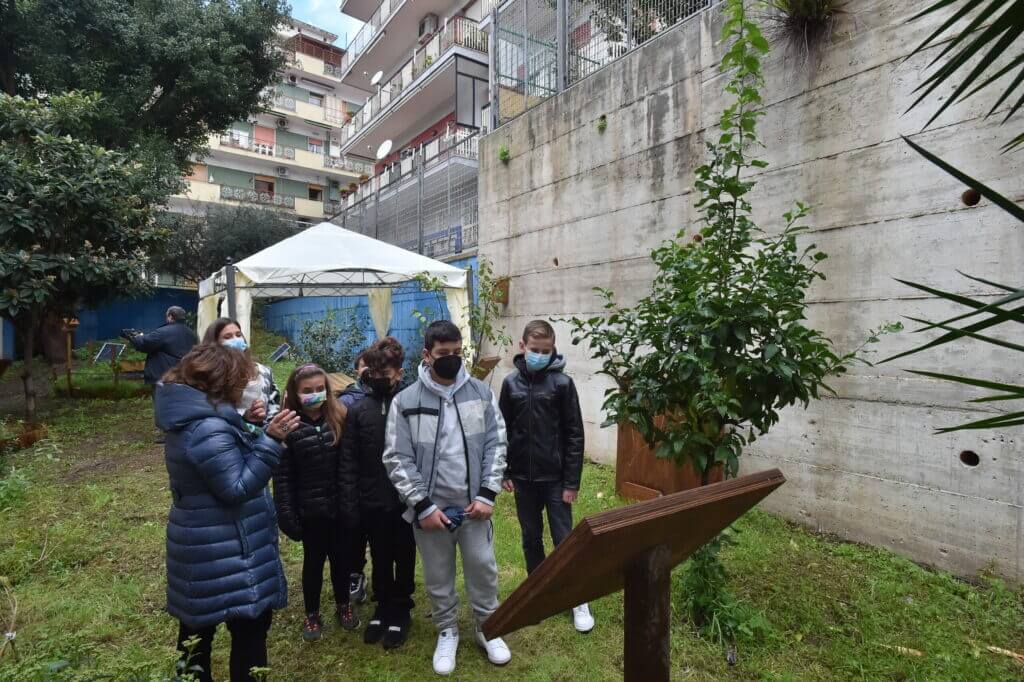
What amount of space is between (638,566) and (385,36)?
22464 mm

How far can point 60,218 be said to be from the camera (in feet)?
23.9

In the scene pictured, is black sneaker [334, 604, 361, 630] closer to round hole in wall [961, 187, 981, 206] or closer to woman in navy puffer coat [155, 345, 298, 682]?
woman in navy puffer coat [155, 345, 298, 682]

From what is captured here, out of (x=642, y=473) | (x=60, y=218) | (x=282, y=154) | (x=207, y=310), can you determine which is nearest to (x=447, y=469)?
(x=642, y=473)

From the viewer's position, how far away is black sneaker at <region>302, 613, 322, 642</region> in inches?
119

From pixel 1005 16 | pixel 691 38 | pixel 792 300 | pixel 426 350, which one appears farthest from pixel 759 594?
pixel 691 38

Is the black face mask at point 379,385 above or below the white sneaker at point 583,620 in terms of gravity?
above

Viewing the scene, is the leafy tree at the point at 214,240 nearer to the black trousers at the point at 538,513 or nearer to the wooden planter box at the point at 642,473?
the wooden planter box at the point at 642,473

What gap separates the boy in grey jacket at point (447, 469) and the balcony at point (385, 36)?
60.6 ft

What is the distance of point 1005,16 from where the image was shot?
1.10m

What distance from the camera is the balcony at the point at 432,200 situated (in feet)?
37.1

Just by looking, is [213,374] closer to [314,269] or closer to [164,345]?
[164,345]

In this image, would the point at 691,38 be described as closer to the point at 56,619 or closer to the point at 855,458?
the point at 855,458

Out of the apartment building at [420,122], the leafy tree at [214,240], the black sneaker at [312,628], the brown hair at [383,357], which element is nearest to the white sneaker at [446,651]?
the black sneaker at [312,628]

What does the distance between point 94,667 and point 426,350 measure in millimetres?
1647
